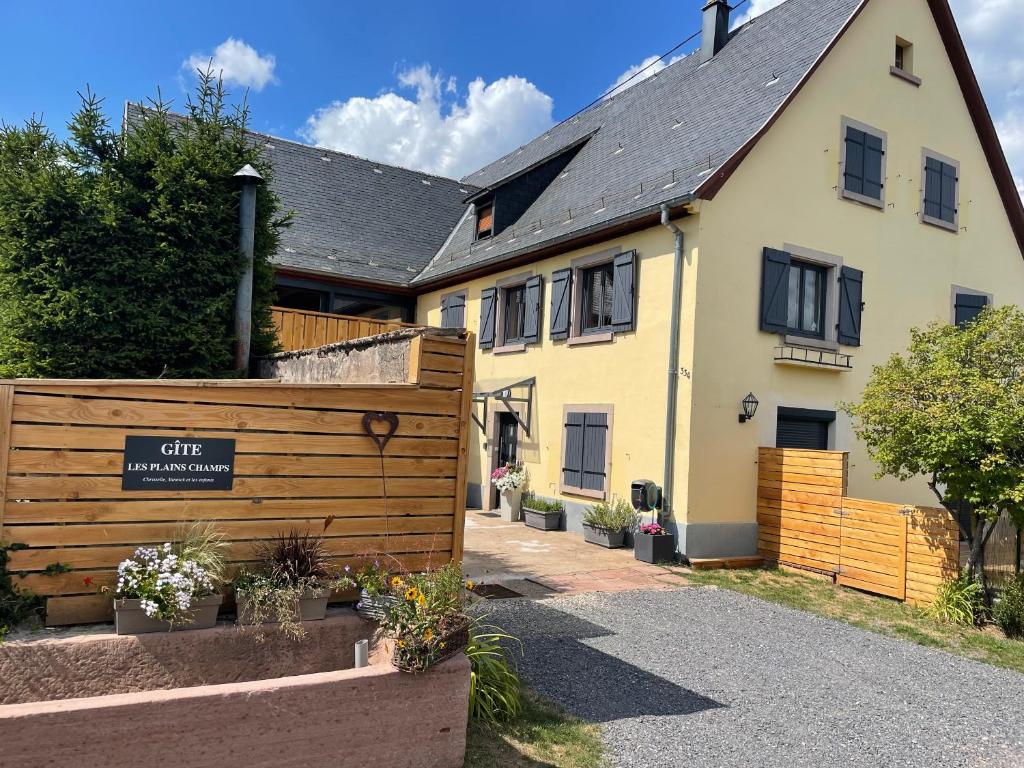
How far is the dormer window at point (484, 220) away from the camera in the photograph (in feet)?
54.9

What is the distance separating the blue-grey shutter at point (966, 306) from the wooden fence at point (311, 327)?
10223 mm

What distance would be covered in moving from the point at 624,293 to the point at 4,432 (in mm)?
9377

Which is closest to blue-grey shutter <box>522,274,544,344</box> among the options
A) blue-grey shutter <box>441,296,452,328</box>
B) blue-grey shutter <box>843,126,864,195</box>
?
blue-grey shutter <box>441,296,452,328</box>

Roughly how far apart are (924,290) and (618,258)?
591 cm

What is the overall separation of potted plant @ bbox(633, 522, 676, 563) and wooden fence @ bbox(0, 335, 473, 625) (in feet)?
19.6

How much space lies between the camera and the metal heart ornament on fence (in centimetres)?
480

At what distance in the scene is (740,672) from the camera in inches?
240

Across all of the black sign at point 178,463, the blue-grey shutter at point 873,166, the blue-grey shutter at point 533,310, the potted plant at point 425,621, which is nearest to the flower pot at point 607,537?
the blue-grey shutter at point 533,310

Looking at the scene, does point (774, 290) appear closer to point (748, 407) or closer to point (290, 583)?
point (748, 407)

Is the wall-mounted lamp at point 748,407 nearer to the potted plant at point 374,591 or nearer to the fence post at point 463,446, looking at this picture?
the fence post at point 463,446

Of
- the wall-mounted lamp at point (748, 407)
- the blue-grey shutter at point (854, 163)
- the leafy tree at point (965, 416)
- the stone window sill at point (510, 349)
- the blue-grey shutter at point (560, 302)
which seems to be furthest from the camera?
the stone window sill at point (510, 349)

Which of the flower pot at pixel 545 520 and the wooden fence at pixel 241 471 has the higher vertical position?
the wooden fence at pixel 241 471

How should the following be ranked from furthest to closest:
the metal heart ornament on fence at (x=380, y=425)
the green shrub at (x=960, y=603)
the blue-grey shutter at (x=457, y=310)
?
the blue-grey shutter at (x=457, y=310)
the green shrub at (x=960, y=603)
the metal heart ornament on fence at (x=380, y=425)

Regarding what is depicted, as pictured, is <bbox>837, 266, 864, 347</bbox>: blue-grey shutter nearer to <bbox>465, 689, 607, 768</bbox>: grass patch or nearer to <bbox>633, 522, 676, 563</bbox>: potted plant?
<bbox>633, 522, 676, 563</bbox>: potted plant
